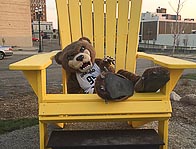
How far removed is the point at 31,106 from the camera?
12.8 ft

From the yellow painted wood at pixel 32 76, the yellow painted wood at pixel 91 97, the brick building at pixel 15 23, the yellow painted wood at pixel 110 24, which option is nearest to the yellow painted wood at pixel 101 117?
the yellow painted wood at pixel 91 97

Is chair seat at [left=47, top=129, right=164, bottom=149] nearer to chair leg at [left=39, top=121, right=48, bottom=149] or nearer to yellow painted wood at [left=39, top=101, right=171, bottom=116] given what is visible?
chair leg at [left=39, top=121, right=48, bottom=149]

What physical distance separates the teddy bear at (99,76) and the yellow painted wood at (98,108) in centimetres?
7

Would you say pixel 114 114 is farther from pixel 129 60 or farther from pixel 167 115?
pixel 129 60

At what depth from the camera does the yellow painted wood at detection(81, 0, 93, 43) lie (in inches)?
136

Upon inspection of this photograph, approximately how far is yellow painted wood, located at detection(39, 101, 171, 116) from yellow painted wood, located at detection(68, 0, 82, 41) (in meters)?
1.52

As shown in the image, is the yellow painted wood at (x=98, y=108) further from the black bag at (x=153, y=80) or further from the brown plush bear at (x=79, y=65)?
the brown plush bear at (x=79, y=65)

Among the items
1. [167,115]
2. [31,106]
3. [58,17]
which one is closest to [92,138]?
[167,115]

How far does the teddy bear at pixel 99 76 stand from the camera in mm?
2020

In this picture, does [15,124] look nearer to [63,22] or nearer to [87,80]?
[87,80]

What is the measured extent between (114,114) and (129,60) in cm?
135

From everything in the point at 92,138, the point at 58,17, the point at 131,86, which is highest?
the point at 58,17

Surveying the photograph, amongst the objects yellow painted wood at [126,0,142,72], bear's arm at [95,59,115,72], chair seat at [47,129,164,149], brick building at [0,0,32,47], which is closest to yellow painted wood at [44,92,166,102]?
chair seat at [47,129,164,149]

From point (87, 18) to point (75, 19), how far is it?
0.50ft
